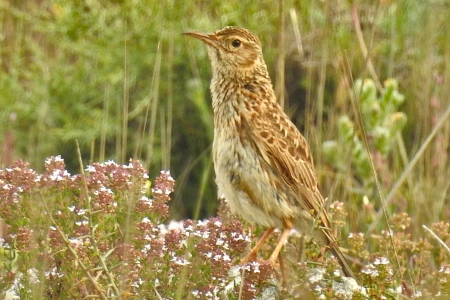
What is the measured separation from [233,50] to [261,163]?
2.80 feet

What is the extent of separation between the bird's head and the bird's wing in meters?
0.36

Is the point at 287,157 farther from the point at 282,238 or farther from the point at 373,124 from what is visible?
the point at 373,124

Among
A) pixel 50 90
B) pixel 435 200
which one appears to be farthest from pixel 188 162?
pixel 435 200

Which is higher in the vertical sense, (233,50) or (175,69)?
(233,50)

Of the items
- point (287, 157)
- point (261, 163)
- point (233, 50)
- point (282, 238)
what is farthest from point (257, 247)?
point (233, 50)

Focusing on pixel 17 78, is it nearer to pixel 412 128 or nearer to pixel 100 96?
pixel 100 96

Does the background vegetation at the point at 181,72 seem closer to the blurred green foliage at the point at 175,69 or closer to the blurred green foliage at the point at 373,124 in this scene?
the blurred green foliage at the point at 175,69

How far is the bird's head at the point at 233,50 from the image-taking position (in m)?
5.59

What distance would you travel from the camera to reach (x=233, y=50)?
18.5 ft

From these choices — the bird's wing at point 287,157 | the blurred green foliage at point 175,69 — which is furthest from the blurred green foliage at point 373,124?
the blurred green foliage at point 175,69

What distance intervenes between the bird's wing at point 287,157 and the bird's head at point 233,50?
36 cm

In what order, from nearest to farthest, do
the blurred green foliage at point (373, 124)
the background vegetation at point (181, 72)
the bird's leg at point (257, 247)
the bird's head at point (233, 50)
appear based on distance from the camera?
1. the bird's leg at point (257, 247)
2. the bird's head at point (233, 50)
3. the blurred green foliage at point (373, 124)
4. the background vegetation at point (181, 72)

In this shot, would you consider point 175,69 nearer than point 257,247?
No

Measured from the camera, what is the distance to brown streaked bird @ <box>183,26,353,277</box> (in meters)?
4.98
